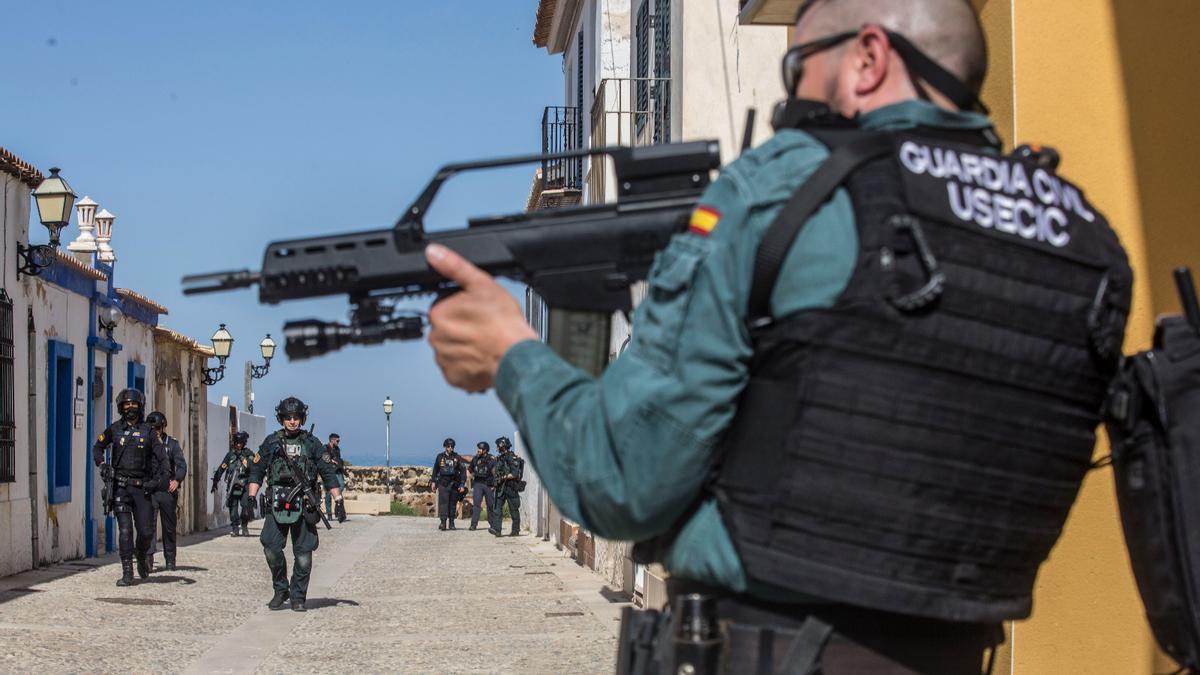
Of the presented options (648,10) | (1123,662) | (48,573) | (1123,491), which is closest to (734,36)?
(648,10)

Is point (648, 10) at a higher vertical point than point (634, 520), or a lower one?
higher

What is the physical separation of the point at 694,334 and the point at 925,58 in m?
0.61

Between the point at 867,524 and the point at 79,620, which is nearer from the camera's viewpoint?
the point at 867,524

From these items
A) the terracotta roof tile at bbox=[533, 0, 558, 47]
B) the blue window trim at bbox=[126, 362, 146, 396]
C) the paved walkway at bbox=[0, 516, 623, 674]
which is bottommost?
the paved walkway at bbox=[0, 516, 623, 674]

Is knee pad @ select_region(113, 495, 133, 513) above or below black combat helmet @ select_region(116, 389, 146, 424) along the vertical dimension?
below

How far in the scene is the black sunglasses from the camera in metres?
2.37

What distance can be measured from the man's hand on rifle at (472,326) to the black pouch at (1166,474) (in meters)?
0.95

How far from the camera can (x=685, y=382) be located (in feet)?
6.70

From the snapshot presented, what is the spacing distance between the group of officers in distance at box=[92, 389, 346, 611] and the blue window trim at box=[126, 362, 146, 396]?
714 centimetres

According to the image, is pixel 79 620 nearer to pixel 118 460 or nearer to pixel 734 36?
pixel 118 460

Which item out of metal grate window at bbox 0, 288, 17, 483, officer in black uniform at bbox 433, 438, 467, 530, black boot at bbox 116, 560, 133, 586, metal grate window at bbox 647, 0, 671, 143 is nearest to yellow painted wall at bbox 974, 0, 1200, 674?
metal grate window at bbox 647, 0, 671, 143

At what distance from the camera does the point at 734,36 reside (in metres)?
13.6

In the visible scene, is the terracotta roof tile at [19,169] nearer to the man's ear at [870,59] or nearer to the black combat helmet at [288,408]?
the black combat helmet at [288,408]

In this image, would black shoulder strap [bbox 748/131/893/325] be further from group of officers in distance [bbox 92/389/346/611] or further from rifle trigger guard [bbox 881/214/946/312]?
group of officers in distance [bbox 92/389/346/611]
